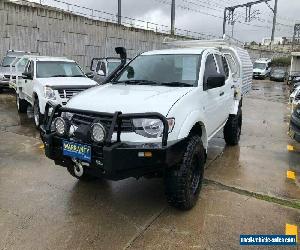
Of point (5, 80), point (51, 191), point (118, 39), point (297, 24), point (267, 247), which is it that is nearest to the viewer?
point (267, 247)

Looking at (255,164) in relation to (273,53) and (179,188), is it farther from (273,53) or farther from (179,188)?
(273,53)

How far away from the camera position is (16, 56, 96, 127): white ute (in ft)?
24.5

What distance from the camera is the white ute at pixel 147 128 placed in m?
3.31

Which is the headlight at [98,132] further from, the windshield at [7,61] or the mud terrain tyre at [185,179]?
the windshield at [7,61]

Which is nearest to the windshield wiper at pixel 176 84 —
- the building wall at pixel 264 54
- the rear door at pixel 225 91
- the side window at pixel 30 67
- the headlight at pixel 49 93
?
the rear door at pixel 225 91

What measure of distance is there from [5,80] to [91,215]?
41.3 feet

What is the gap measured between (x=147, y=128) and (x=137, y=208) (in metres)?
1.12

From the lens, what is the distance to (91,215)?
12.4 ft

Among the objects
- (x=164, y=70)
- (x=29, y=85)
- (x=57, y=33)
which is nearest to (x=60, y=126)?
(x=164, y=70)

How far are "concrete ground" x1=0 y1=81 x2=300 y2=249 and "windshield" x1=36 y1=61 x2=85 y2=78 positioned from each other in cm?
313

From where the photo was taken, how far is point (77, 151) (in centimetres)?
350

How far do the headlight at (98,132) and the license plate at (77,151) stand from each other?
0.14m

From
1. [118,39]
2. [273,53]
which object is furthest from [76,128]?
[273,53]

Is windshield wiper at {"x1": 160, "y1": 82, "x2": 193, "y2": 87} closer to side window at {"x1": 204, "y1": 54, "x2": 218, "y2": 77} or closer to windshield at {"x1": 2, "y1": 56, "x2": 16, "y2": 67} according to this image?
side window at {"x1": 204, "y1": 54, "x2": 218, "y2": 77}
